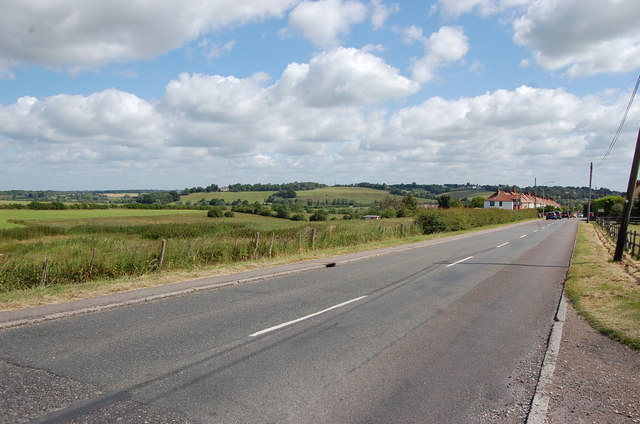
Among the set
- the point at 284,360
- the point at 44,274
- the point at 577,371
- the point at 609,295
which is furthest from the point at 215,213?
the point at 577,371

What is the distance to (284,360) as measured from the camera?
5.91 meters

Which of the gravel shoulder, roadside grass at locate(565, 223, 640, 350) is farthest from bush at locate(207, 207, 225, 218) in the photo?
the gravel shoulder

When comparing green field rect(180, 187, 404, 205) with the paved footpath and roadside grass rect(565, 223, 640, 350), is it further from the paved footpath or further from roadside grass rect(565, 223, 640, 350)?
the paved footpath

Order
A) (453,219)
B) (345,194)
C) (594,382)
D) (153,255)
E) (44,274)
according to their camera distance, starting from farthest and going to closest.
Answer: (345,194) → (453,219) → (153,255) → (44,274) → (594,382)

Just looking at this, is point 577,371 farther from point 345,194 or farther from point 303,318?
point 345,194

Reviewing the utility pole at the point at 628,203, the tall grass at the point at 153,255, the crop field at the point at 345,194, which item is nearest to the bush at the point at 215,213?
the tall grass at the point at 153,255

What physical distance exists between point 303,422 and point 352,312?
4566mm

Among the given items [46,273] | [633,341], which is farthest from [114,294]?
[633,341]

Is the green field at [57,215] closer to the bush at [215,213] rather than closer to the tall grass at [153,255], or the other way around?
the bush at [215,213]

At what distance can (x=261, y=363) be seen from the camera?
578 cm

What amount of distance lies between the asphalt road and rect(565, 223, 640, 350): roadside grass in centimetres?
84

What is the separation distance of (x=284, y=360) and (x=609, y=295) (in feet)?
27.8

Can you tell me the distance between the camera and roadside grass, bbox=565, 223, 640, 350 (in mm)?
7715

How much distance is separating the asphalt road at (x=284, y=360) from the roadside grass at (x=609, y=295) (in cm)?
84
